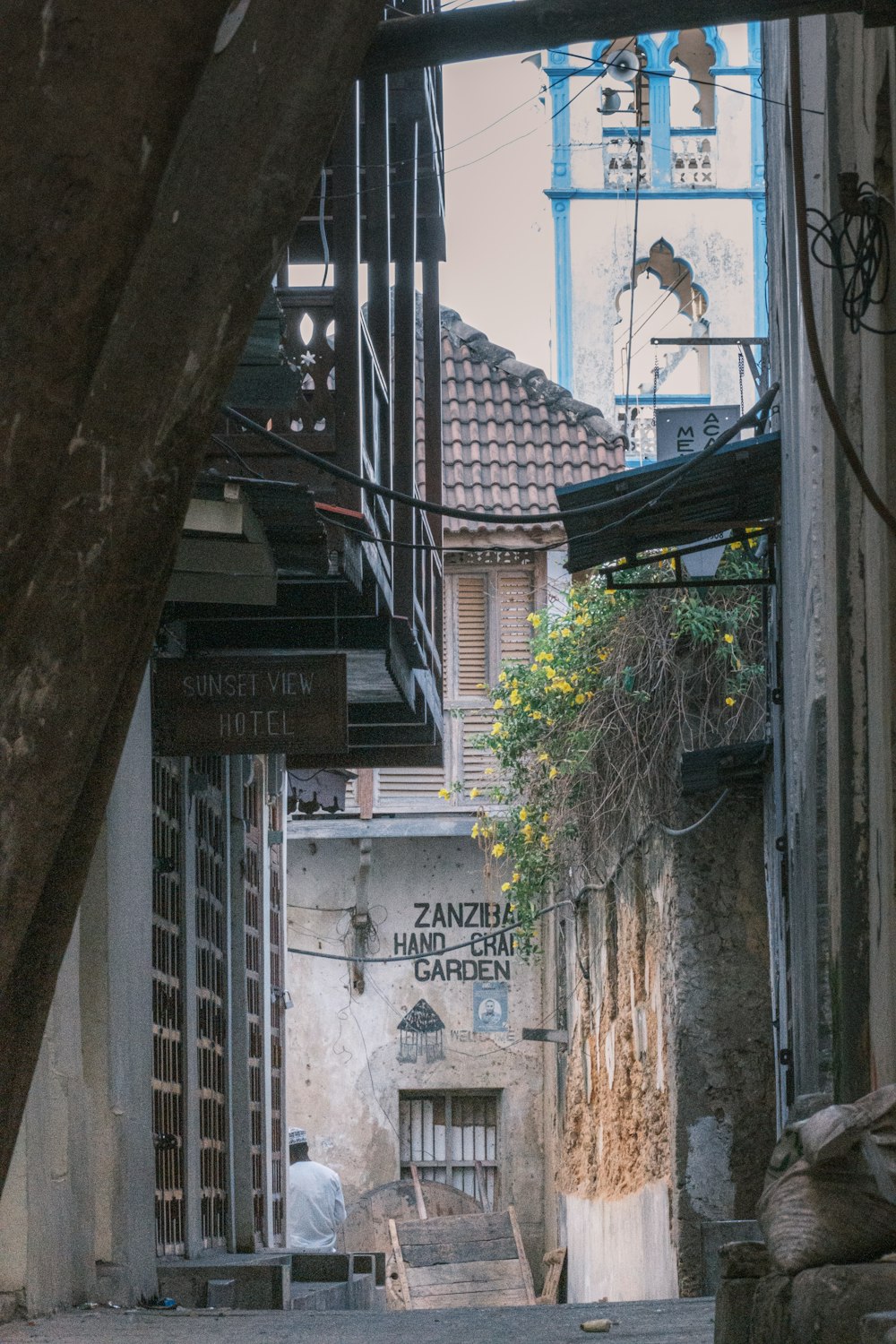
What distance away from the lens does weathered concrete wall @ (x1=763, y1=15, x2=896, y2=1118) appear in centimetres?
547

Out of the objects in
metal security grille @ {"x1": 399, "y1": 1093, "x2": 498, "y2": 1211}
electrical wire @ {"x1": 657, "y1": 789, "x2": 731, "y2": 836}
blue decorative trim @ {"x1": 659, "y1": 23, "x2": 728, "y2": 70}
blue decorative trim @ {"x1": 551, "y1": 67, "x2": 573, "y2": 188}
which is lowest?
metal security grille @ {"x1": 399, "y1": 1093, "x2": 498, "y2": 1211}

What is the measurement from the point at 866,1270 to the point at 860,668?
318cm

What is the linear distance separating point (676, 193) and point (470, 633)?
12.8m

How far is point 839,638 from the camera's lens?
6.50 meters

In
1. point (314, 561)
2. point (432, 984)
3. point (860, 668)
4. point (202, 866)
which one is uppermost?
point (314, 561)

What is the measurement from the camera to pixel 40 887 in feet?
7.30

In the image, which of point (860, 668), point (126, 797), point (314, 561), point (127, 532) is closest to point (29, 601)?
point (127, 532)

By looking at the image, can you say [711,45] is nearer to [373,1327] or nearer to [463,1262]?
[463,1262]

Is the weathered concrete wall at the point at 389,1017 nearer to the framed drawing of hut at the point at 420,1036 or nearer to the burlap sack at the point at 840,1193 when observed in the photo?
the framed drawing of hut at the point at 420,1036

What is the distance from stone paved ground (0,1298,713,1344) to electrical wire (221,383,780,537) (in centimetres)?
311

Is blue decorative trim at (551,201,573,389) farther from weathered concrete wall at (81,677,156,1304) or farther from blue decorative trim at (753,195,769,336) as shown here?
weathered concrete wall at (81,677,156,1304)

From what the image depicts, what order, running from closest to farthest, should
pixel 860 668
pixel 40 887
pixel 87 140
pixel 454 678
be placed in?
pixel 87 140
pixel 40 887
pixel 860 668
pixel 454 678

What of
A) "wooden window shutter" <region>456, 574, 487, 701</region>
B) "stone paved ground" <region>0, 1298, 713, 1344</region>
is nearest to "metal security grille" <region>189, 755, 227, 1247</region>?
"stone paved ground" <region>0, 1298, 713, 1344</region>

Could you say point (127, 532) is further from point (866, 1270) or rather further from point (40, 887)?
point (866, 1270)
